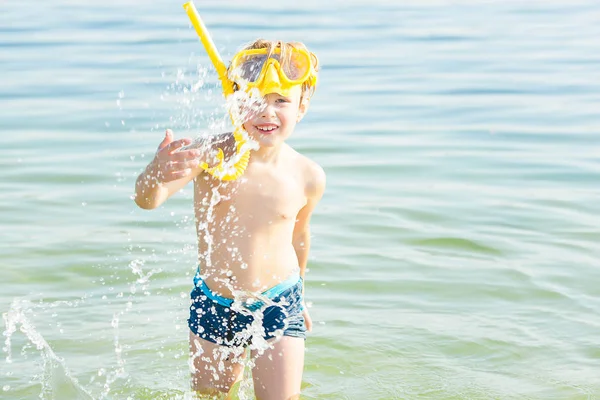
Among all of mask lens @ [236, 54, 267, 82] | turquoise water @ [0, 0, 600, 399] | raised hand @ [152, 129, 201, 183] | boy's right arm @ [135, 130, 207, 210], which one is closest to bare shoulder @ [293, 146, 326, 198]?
mask lens @ [236, 54, 267, 82]

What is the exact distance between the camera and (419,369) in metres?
5.57

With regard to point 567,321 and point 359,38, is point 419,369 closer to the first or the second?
point 567,321

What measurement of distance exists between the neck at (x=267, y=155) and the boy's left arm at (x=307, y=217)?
17 centimetres

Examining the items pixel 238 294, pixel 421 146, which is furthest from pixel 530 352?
pixel 421 146

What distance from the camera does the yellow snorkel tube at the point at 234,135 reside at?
449 cm

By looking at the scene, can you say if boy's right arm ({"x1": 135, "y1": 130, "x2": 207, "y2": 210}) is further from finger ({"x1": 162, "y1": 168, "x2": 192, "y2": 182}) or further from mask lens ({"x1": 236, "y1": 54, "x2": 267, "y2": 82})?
mask lens ({"x1": 236, "y1": 54, "x2": 267, "y2": 82})

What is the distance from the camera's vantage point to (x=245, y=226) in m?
4.63

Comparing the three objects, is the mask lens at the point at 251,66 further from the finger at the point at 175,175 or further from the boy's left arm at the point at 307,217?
the finger at the point at 175,175

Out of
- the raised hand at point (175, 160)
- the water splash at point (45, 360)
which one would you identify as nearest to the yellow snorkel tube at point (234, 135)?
the raised hand at point (175, 160)

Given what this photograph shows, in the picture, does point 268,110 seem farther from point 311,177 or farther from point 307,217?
point 307,217

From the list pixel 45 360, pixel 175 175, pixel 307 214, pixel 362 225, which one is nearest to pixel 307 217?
pixel 307 214

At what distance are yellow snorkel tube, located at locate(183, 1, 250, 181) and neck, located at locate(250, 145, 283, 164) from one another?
88 millimetres

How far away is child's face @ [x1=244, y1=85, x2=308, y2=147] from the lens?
4.52m

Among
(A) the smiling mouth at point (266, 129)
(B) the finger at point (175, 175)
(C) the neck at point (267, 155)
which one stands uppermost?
(A) the smiling mouth at point (266, 129)
